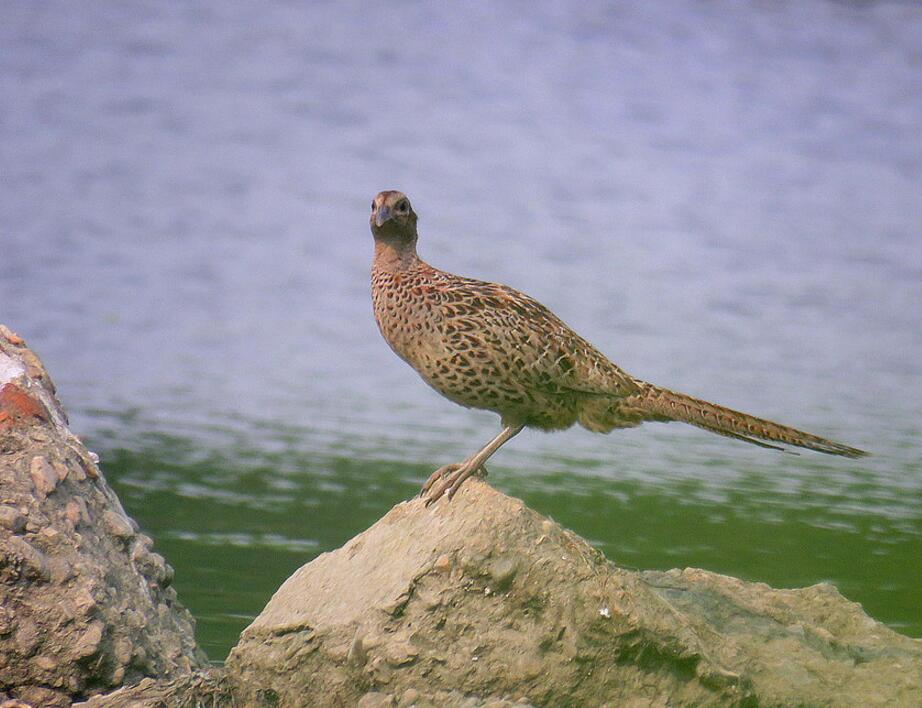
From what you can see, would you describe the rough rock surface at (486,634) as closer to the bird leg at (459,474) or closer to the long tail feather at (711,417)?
the bird leg at (459,474)

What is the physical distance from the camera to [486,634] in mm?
4191

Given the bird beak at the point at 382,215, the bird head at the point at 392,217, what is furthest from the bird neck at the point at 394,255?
the bird beak at the point at 382,215

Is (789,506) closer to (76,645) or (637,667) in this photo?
(637,667)

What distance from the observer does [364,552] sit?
4668 millimetres

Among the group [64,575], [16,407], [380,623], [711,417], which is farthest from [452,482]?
[16,407]

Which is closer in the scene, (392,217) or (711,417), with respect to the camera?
(711,417)

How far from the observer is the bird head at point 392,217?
4.90 m

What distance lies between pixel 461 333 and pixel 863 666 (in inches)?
68.0

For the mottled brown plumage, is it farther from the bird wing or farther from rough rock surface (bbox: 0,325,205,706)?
rough rock surface (bbox: 0,325,205,706)

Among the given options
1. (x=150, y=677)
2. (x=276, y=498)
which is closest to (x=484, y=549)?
(x=150, y=677)

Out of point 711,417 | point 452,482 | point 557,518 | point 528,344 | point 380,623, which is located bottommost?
point 380,623

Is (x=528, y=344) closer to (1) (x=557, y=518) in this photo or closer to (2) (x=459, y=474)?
(2) (x=459, y=474)

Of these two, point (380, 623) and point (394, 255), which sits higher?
point (394, 255)

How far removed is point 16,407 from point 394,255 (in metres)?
1.33
